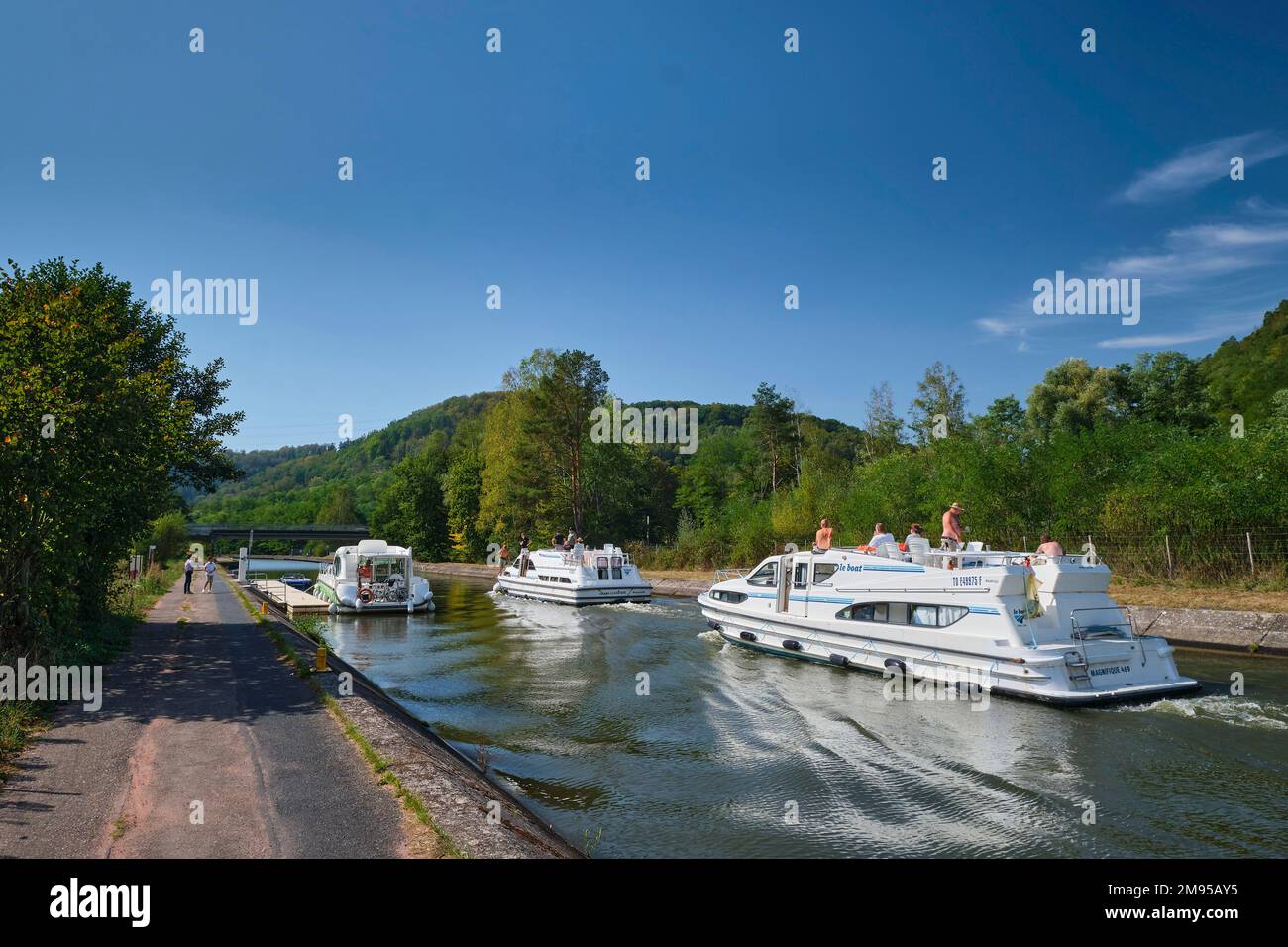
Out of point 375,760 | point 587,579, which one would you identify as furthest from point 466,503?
point 375,760

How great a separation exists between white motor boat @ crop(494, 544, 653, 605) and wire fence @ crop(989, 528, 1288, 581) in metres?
18.7

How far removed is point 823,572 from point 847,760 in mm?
9015

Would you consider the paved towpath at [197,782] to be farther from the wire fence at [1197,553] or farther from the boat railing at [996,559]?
the wire fence at [1197,553]

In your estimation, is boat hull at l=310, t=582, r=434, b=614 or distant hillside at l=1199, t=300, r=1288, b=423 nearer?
boat hull at l=310, t=582, r=434, b=614

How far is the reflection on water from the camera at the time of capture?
28.1 ft

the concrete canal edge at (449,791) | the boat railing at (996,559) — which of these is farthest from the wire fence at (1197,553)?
the concrete canal edge at (449,791)

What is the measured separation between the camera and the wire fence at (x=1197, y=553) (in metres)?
23.5

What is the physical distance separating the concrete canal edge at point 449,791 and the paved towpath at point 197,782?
23 cm

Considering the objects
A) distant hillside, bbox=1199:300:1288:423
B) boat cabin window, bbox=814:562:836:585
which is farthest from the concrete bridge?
distant hillside, bbox=1199:300:1288:423

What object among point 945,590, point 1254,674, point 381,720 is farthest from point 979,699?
point 381,720

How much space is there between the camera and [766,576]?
72.2ft

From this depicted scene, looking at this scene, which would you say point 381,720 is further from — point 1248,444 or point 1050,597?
point 1248,444

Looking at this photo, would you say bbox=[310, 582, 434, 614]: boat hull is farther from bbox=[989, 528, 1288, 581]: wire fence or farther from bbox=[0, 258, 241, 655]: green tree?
bbox=[989, 528, 1288, 581]: wire fence
